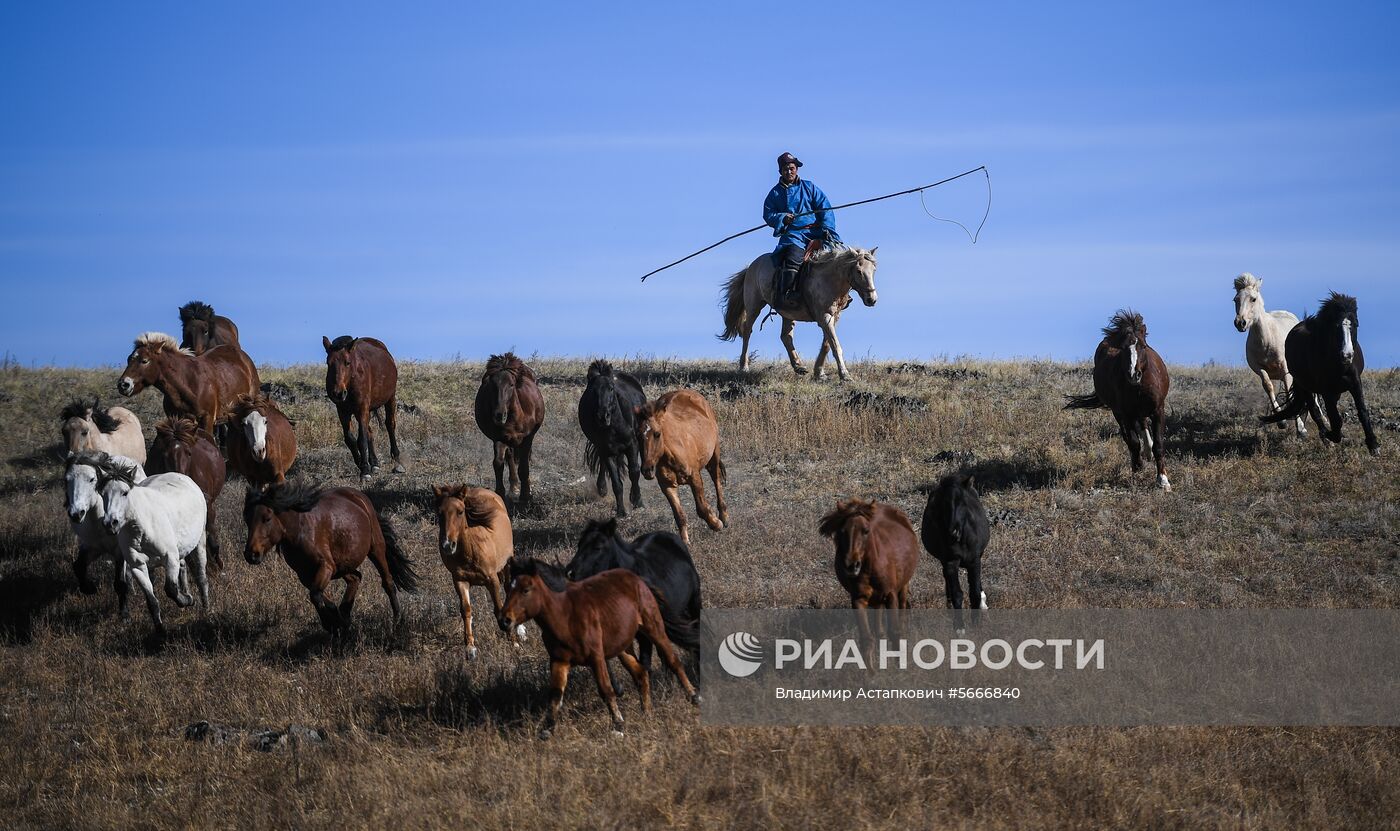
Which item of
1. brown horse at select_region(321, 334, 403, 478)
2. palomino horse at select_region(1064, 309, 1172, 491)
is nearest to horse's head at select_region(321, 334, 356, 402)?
brown horse at select_region(321, 334, 403, 478)

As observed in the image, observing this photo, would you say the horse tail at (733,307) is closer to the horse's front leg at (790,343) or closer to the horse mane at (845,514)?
the horse's front leg at (790,343)

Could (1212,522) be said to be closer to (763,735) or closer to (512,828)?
(763,735)

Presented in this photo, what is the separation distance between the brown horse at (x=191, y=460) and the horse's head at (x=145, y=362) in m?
1.53

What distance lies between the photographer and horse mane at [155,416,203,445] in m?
14.4

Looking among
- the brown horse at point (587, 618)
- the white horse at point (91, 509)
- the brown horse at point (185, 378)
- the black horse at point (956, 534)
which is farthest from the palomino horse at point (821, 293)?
the brown horse at point (587, 618)

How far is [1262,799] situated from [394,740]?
5757mm

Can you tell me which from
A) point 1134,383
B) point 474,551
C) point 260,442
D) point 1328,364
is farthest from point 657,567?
point 1328,364

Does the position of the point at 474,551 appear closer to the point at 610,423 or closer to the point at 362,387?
the point at 610,423

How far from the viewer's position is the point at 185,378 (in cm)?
1653

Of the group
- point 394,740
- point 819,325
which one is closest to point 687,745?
point 394,740

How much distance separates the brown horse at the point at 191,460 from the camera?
14219mm

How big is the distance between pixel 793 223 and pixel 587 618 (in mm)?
15958

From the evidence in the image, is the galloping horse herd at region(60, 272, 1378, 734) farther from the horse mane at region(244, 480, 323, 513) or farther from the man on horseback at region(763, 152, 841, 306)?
the man on horseback at region(763, 152, 841, 306)

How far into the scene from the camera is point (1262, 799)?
7656 millimetres
